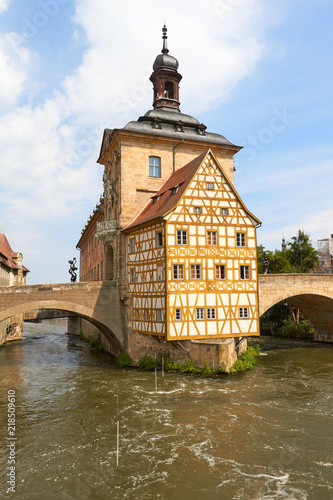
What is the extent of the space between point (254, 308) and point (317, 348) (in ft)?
44.0

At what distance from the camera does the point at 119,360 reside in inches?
979

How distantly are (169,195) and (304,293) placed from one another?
13862 millimetres

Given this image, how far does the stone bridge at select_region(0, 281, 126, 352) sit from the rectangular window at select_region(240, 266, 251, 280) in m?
8.30

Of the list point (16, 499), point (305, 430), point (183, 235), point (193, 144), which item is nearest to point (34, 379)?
point (183, 235)

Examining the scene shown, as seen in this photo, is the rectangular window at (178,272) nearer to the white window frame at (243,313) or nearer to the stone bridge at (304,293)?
the white window frame at (243,313)

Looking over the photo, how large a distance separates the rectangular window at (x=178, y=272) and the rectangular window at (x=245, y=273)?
12.8 feet

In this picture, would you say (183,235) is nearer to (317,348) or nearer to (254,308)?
(254,308)

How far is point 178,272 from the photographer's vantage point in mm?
21203

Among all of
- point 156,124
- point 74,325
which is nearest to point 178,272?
point 156,124

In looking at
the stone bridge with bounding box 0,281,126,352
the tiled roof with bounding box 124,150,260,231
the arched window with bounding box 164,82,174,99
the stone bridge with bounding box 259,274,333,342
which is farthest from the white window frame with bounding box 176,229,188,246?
the arched window with bounding box 164,82,174,99

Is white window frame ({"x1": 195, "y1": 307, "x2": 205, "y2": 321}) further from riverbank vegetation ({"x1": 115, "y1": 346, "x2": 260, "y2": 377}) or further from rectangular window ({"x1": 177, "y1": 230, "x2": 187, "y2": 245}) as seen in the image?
rectangular window ({"x1": 177, "y1": 230, "x2": 187, "y2": 245})

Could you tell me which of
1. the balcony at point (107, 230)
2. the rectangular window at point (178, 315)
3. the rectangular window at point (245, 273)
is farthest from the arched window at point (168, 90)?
the rectangular window at point (178, 315)

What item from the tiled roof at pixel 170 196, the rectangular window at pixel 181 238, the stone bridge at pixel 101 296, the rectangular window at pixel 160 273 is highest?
the tiled roof at pixel 170 196

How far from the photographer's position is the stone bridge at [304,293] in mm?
28312
